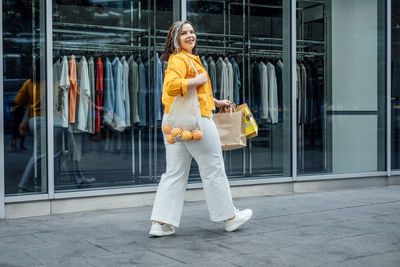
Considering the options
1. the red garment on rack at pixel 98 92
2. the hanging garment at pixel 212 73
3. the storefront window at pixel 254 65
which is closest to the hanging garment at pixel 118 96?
the red garment on rack at pixel 98 92

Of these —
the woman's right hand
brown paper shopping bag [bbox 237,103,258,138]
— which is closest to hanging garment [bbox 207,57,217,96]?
brown paper shopping bag [bbox 237,103,258,138]

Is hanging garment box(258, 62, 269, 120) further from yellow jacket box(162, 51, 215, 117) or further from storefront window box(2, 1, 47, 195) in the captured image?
yellow jacket box(162, 51, 215, 117)

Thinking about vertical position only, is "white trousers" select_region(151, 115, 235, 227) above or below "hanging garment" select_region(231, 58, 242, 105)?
below

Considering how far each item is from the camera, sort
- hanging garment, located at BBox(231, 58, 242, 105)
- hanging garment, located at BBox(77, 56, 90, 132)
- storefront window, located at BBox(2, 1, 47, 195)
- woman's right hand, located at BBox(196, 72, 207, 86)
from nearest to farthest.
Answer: woman's right hand, located at BBox(196, 72, 207, 86) → storefront window, located at BBox(2, 1, 47, 195) → hanging garment, located at BBox(77, 56, 90, 132) → hanging garment, located at BBox(231, 58, 242, 105)

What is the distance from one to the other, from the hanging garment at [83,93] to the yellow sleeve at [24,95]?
3.43 feet

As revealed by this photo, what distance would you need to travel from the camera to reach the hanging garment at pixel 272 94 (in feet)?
28.5

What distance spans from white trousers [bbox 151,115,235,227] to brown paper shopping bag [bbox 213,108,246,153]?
0.31 metres

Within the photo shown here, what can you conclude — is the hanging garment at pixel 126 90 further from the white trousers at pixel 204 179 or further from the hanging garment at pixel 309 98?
the white trousers at pixel 204 179

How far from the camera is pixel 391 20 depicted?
905cm

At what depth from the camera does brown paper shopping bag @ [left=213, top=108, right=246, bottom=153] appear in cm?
538

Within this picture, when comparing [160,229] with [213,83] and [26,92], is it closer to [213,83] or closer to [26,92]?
[26,92]

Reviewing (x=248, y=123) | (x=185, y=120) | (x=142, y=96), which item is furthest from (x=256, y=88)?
(x=185, y=120)

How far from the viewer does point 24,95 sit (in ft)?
21.4

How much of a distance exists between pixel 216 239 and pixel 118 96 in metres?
3.73
